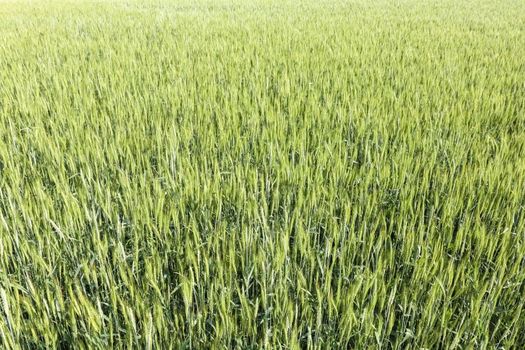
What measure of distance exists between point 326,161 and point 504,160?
0.66 meters

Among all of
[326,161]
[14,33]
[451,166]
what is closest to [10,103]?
[326,161]

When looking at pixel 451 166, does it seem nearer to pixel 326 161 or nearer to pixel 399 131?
pixel 399 131

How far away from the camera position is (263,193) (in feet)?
3.36

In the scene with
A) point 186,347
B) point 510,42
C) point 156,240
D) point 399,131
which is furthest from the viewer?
point 510,42

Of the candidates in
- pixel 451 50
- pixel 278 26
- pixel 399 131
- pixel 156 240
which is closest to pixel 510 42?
pixel 451 50

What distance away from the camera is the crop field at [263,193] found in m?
0.73

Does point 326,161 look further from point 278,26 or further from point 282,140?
point 278,26

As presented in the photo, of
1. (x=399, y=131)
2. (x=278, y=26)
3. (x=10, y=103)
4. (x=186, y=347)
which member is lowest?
(x=186, y=347)

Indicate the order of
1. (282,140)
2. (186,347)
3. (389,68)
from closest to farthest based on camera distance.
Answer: (186,347) < (282,140) < (389,68)

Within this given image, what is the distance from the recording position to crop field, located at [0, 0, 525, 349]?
0.73m

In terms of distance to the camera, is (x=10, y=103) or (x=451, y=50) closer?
(x=10, y=103)

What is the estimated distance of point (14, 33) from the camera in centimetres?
413

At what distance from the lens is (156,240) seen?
1020 mm

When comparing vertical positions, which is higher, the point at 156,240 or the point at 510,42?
the point at 510,42
